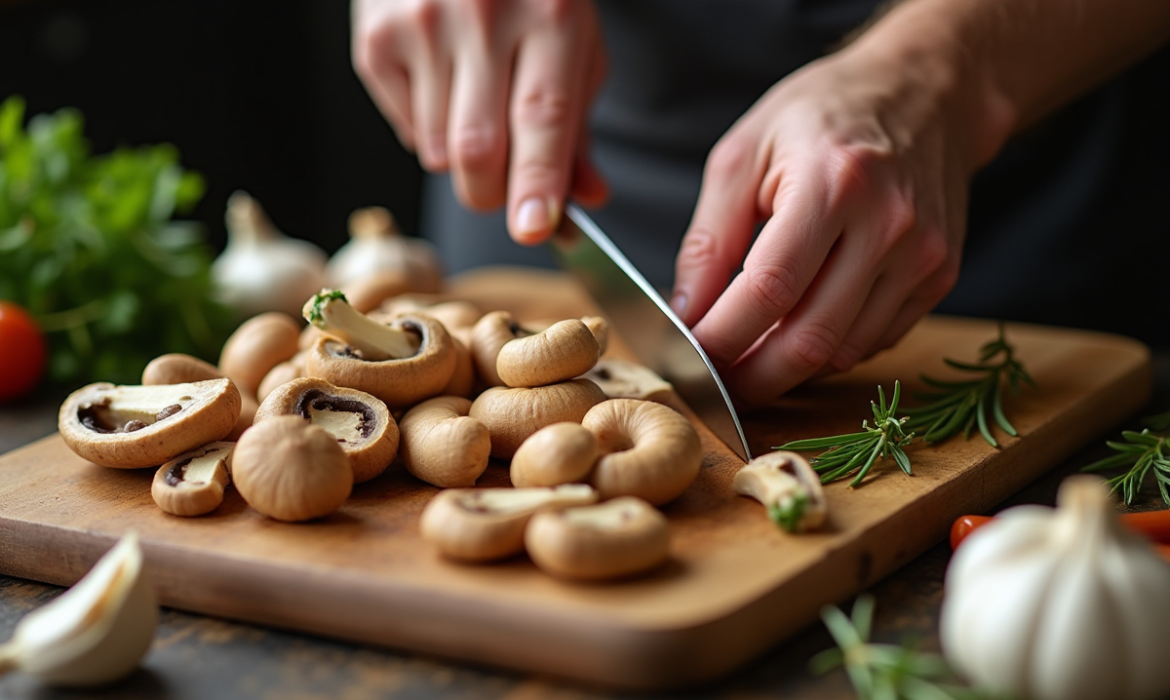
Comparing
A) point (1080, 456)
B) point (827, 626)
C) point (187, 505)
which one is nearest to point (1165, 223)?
point (1080, 456)

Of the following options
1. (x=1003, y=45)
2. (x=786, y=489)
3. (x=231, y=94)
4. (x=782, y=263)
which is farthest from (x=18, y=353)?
(x=231, y=94)

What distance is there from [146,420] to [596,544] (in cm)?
85

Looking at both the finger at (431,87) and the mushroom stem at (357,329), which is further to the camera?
the finger at (431,87)

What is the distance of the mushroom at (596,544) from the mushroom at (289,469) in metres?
0.31

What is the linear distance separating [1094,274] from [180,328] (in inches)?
90.2

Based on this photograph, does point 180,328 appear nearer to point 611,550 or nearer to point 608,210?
point 608,210

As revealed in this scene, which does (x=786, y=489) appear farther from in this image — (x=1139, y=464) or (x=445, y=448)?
(x=1139, y=464)

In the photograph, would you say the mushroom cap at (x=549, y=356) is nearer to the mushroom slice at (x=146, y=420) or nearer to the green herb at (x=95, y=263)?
the mushroom slice at (x=146, y=420)

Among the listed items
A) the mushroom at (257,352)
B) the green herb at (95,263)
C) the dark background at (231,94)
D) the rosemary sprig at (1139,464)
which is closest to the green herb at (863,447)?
the rosemary sprig at (1139,464)

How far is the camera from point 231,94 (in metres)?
5.04

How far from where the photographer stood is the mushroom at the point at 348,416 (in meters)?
1.55

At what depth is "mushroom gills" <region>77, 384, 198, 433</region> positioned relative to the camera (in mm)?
1673

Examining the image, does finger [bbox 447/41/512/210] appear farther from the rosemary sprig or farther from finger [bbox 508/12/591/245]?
the rosemary sprig

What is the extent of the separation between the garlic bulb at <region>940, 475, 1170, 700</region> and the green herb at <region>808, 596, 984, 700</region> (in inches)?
2.5
